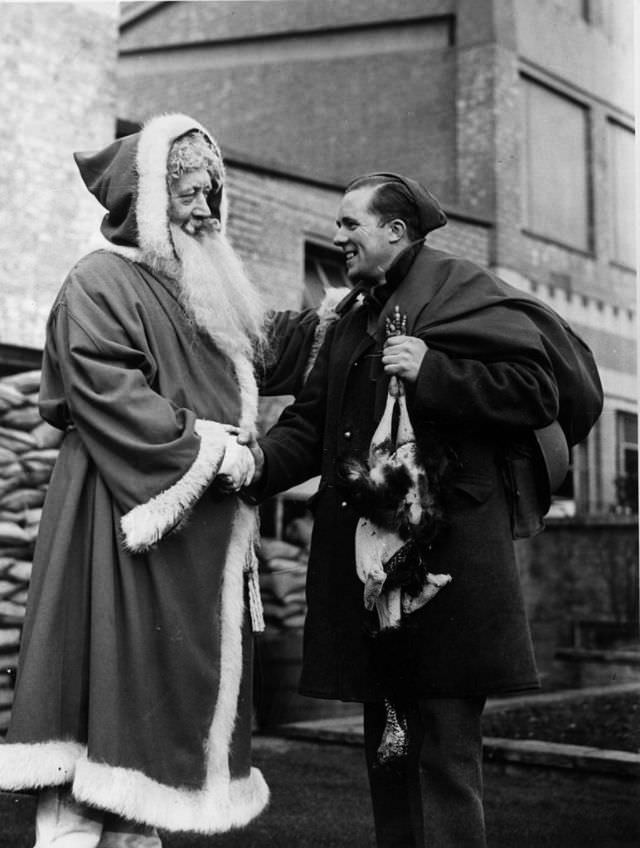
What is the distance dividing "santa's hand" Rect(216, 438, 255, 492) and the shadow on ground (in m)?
1.69

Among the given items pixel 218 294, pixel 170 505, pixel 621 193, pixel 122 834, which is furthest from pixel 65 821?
pixel 621 193

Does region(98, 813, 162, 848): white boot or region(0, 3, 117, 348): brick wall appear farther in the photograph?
region(0, 3, 117, 348): brick wall

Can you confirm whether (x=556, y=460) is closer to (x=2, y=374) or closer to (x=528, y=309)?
(x=528, y=309)

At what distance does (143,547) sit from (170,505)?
14cm

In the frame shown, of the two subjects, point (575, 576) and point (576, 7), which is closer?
point (576, 7)

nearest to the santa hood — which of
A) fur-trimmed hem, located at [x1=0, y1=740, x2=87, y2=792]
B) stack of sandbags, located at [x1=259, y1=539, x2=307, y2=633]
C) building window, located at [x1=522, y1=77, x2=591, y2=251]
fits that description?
fur-trimmed hem, located at [x1=0, y1=740, x2=87, y2=792]

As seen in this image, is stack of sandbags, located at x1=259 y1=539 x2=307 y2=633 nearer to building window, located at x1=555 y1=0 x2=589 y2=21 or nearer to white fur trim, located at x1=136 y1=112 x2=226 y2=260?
white fur trim, located at x1=136 y1=112 x2=226 y2=260

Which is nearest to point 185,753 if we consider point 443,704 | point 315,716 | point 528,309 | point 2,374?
point 443,704

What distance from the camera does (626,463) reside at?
411 inches

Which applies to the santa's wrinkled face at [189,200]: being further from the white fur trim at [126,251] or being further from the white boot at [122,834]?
the white boot at [122,834]

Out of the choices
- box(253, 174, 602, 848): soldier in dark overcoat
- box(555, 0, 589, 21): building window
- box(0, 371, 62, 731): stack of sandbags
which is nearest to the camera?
box(253, 174, 602, 848): soldier in dark overcoat

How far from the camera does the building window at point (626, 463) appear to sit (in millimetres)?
10133

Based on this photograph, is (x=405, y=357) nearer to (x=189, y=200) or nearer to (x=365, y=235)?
(x=365, y=235)

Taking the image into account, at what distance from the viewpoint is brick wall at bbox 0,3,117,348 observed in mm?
6504
